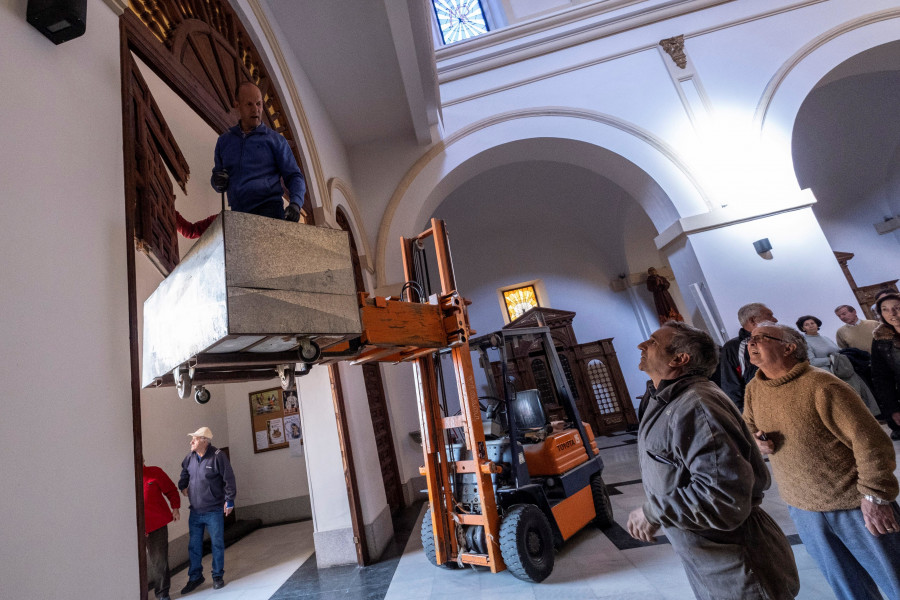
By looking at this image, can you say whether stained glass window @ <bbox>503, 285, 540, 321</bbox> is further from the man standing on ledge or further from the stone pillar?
the man standing on ledge

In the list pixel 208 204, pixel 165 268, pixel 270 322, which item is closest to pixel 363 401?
pixel 165 268

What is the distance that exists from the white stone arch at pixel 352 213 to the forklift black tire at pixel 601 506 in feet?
14.7

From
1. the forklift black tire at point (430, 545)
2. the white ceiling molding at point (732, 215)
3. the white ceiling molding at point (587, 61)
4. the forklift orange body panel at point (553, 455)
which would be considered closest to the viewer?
the forklift black tire at point (430, 545)

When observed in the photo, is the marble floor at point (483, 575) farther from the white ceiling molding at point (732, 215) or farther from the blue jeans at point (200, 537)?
the white ceiling molding at point (732, 215)

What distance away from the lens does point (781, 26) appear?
298 inches

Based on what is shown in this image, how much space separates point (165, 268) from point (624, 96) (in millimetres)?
7822

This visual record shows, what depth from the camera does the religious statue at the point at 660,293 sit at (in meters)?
11.5

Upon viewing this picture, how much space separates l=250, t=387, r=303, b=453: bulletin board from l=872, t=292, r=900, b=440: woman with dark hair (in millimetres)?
7383

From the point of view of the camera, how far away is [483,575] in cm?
371

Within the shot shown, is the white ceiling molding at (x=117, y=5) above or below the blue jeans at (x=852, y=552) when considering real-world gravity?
above

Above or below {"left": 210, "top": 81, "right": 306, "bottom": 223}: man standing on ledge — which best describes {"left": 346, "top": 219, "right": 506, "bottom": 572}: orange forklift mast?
below

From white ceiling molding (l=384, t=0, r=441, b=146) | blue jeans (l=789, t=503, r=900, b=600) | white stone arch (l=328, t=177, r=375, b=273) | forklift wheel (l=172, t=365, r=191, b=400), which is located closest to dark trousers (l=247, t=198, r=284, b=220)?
forklift wheel (l=172, t=365, r=191, b=400)

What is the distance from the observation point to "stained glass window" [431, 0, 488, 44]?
985 cm

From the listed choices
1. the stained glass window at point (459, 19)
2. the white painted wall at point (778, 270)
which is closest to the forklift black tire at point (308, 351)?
the white painted wall at point (778, 270)
